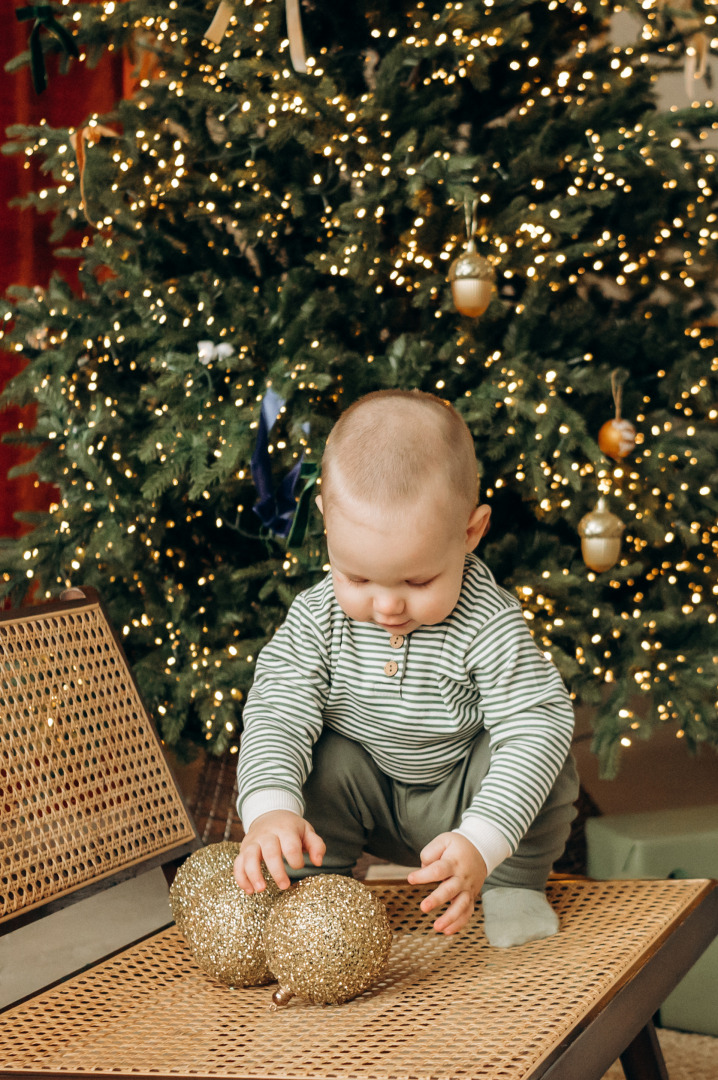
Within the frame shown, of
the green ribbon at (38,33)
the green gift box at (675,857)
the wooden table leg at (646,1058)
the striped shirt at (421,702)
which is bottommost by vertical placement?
the green gift box at (675,857)

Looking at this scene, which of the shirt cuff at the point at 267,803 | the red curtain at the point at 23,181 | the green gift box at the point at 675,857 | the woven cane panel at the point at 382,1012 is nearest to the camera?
the woven cane panel at the point at 382,1012

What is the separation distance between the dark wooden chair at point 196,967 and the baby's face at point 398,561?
25cm

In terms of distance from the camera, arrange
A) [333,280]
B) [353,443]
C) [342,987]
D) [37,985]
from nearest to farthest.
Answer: [342,987] → [353,443] → [37,985] → [333,280]

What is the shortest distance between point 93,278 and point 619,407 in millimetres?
830

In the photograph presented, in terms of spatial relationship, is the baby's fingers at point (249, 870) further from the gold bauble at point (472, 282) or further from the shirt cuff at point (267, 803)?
the gold bauble at point (472, 282)

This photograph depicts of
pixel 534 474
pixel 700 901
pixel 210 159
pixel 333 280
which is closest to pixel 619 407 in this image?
pixel 534 474

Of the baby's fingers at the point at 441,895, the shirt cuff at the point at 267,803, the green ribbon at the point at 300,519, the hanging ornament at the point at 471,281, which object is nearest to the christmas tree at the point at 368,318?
the hanging ornament at the point at 471,281

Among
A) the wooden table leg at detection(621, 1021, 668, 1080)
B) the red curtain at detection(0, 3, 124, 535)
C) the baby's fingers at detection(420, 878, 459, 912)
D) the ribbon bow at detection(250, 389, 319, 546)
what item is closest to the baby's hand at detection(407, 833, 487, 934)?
the baby's fingers at detection(420, 878, 459, 912)

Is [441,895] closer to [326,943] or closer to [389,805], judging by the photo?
[326,943]

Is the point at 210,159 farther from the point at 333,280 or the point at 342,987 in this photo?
the point at 342,987

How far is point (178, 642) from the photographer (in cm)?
148

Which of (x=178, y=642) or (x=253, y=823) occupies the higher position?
(x=253, y=823)

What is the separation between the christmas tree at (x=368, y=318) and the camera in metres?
1.35

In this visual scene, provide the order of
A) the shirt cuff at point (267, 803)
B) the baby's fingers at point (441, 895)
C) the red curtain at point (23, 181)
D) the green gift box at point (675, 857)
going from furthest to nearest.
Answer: the red curtain at point (23, 181) < the green gift box at point (675, 857) < the shirt cuff at point (267, 803) < the baby's fingers at point (441, 895)
